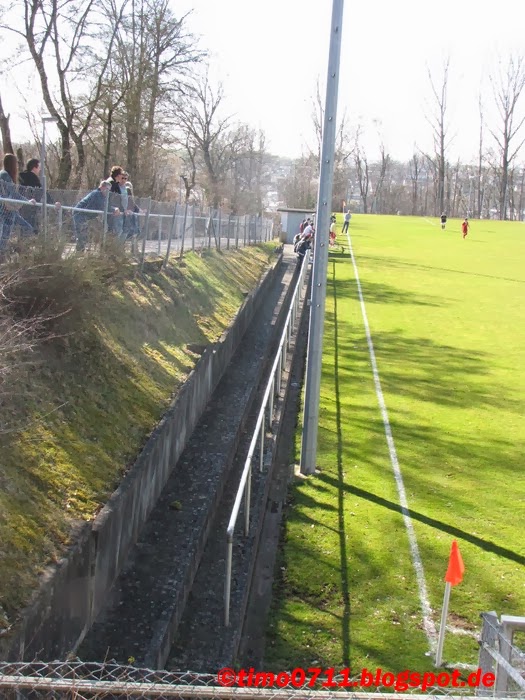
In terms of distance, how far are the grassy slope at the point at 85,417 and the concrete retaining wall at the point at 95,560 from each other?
0.14m

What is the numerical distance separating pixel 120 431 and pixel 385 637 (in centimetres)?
367

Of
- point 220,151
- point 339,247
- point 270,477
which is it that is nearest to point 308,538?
point 270,477

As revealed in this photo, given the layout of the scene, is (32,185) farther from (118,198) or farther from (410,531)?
(410,531)

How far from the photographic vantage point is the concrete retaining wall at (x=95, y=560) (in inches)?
202

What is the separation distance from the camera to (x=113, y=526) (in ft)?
22.7

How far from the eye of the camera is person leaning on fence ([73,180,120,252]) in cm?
1128

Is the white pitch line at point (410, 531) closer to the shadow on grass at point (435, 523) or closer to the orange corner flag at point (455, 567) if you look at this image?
the shadow on grass at point (435, 523)

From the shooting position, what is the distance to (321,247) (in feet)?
35.1

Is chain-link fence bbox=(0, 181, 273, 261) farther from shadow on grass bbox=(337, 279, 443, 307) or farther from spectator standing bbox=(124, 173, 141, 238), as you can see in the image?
shadow on grass bbox=(337, 279, 443, 307)

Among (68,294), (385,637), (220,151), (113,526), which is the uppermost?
(220,151)

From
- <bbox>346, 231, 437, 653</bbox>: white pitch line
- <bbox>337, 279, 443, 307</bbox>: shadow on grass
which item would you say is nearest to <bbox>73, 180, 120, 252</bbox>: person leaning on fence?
<bbox>346, 231, 437, 653</bbox>: white pitch line

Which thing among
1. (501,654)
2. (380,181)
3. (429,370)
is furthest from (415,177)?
(501,654)

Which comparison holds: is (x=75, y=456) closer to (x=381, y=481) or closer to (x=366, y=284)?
(x=381, y=481)

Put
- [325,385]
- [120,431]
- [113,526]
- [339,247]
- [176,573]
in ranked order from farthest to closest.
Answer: [339,247], [325,385], [120,431], [176,573], [113,526]
